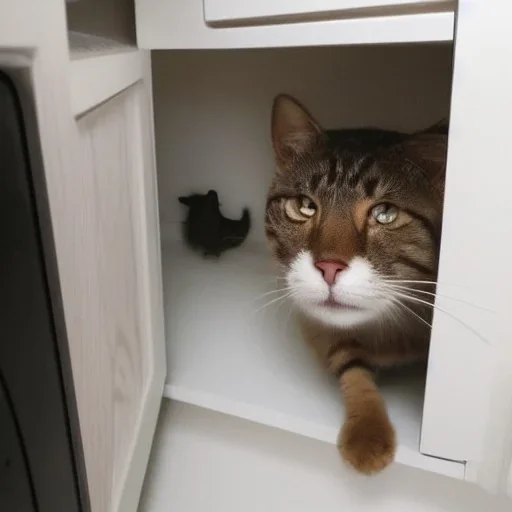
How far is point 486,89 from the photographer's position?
23.5 inches

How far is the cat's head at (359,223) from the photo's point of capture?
762 millimetres

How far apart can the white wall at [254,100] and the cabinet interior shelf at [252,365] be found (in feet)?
0.64

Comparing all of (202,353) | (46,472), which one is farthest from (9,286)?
(202,353)

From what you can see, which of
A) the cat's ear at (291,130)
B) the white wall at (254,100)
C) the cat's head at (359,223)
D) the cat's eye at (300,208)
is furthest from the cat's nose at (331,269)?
the white wall at (254,100)

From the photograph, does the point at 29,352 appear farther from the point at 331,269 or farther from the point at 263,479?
the point at 263,479

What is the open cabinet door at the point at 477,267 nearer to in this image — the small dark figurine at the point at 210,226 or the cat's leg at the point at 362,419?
the cat's leg at the point at 362,419

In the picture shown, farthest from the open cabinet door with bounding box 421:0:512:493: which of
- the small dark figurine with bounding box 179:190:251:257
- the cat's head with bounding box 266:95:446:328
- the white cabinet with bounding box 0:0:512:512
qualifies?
the small dark figurine with bounding box 179:190:251:257

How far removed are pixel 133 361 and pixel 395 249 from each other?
13.7 inches

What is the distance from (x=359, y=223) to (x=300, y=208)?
11 cm

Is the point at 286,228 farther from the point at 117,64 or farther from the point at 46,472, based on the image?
the point at 46,472

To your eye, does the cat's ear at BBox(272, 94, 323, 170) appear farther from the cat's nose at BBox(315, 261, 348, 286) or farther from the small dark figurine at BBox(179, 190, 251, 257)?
the small dark figurine at BBox(179, 190, 251, 257)

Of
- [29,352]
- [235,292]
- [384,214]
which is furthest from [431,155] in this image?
[29,352]

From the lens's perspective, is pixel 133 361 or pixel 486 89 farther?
pixel 133 361

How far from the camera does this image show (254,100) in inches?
49.5
